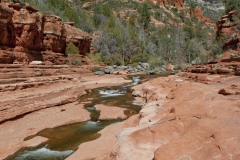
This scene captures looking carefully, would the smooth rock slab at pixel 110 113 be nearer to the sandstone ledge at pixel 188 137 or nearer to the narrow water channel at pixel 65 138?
the narrow water channel at pixel 65 138

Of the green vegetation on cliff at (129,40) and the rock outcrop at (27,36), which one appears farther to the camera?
the green vegetation on cliff at (129,40)

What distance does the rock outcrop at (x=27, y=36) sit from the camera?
30039 mm

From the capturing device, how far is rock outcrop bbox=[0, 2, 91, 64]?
30039mm

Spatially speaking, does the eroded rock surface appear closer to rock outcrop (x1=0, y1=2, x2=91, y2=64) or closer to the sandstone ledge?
the sandstone ledge

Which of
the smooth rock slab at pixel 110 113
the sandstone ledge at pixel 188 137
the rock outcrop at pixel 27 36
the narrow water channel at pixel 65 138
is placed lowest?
the narrow water channel at pixel 65 138

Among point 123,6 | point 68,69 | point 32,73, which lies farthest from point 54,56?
point 123,6

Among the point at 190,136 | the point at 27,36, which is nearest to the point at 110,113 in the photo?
the point at 190,136

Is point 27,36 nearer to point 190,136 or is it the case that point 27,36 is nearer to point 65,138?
point 65,138

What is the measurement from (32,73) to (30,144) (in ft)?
52.3

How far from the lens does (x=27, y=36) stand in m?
34.3

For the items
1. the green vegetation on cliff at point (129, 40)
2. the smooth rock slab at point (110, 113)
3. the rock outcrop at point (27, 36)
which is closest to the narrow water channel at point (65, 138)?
the smooth rock slab at point (110, 113)

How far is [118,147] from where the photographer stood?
747 cm

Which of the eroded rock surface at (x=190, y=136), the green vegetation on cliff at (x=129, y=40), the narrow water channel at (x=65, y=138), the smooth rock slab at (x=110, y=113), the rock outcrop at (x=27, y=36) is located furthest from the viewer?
the green vegetation on cliff at (x=129, y=40)

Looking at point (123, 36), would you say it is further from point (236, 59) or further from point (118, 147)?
point (118, 147)
